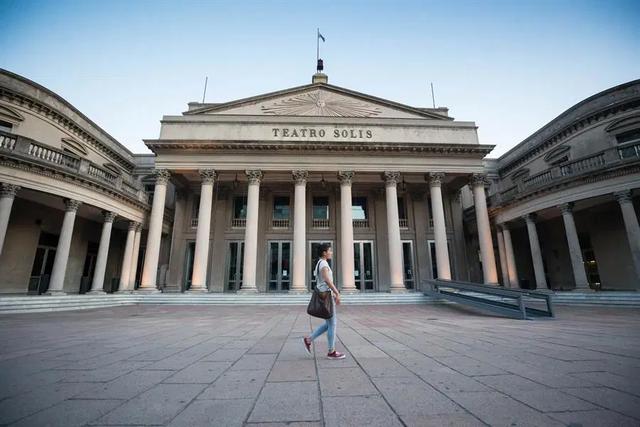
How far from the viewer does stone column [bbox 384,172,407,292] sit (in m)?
15.9

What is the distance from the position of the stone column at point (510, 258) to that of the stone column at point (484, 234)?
6.19 ft

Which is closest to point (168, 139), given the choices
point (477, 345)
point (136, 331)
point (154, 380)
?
point (136, 331)

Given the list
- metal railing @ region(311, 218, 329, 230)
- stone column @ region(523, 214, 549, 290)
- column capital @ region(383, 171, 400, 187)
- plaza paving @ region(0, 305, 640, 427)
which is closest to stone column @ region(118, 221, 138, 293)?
metal railing @ region(311, 218, 329, 230)

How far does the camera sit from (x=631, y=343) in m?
4.63

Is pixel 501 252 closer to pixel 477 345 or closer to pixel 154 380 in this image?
pixel 477 345

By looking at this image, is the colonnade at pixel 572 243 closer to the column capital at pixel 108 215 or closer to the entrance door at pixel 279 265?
the entrance door at pixel 279 265

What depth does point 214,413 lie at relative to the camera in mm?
2213

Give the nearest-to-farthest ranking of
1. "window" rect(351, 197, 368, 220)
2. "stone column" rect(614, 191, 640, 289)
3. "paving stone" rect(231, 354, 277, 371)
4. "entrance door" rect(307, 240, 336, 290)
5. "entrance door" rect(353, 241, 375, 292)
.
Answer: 1. "paving stone" rect(231, 354, 277, 371)
2. "stone column" rect(614, 191, 640, 289)
3. "entrance door" rect(307, 240, 336, 290)
4. "entrance door" rect(353, 241, 375, 292)
5. "window" rect(351, 197, 368, 220)

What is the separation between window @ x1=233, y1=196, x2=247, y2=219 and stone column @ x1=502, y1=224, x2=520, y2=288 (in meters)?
18.2

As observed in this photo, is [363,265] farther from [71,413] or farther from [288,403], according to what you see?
[71,413]

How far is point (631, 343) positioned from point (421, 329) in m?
3.50

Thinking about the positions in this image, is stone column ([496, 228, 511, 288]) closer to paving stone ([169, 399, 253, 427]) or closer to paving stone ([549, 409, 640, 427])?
paving stone ([549, 409, 640, 427])

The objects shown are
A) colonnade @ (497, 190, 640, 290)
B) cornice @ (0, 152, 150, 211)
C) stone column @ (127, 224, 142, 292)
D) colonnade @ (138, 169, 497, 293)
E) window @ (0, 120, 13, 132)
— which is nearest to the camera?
cornice @ (0, 152, 150, 211)

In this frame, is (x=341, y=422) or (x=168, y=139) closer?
(x=341, y=422)
